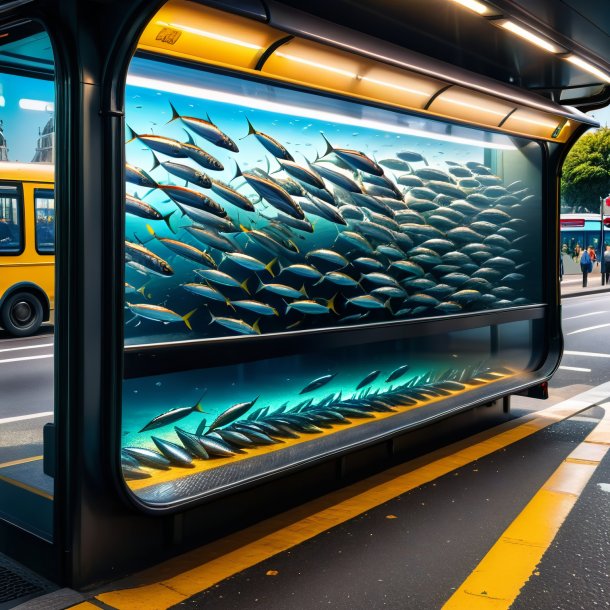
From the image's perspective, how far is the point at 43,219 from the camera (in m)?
14.3

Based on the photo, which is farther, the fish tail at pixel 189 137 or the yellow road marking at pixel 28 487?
the fish tail at pixel 189 137

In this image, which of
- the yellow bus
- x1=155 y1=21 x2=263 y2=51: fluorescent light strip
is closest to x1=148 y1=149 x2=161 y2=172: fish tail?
x1=155 y1=21 x2=263 y2=51: fluorescent light strip

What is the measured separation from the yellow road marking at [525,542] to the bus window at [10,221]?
11058 millimetres

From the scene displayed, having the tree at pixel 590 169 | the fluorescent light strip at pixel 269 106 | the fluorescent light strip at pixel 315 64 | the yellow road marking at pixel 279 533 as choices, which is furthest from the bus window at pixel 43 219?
the tree at pixel 590 169

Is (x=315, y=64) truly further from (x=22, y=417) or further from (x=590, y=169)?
(x=590, y=169)

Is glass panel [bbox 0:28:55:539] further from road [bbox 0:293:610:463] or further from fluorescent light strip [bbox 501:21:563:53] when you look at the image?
fluorescent light strip [bbox 501:21:563:53]

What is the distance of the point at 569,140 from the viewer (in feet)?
24.8

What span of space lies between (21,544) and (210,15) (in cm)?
263

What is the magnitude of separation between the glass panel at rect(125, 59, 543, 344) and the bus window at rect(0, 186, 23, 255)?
9503 millimetres

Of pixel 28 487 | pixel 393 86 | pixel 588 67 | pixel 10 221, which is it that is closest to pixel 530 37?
pixel 393 86

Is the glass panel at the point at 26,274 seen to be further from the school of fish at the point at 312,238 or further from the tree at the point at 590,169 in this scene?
the tree at the point at 590,169

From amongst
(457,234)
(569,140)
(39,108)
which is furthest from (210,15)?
(569,140)

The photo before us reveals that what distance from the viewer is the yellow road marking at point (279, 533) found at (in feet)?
11.3

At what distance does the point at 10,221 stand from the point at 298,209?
403 inches
